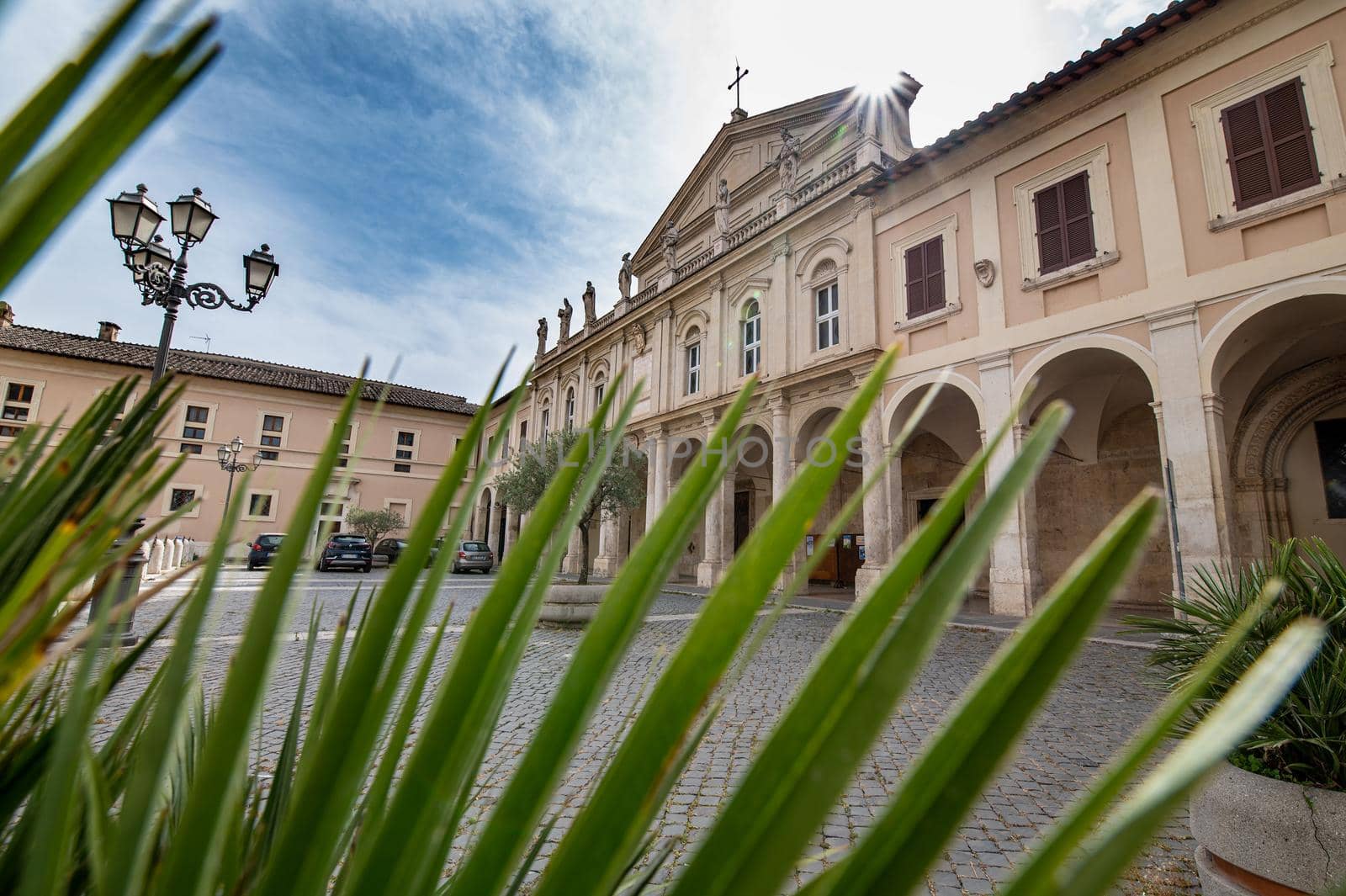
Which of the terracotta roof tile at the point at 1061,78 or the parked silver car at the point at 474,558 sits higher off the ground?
the terracotta roof tile at the point at 1061,78

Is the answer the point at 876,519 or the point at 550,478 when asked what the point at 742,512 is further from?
the point at 876,519

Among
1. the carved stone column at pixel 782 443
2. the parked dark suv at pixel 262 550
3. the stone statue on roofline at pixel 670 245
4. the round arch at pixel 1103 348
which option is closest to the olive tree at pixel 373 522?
the parked dark suv at pixel 262 550

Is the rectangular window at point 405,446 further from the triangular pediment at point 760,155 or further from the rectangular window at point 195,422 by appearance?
the triangular pediment at point 760,155

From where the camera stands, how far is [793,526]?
0.98 feet

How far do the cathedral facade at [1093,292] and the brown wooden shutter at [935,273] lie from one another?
0.05 m

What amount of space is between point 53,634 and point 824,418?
13.9m

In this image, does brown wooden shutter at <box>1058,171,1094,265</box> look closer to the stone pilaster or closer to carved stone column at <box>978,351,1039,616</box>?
the stone pilaster

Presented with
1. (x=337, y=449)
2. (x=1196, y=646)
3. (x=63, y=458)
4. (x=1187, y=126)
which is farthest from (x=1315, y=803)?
(x=1187, y=126)

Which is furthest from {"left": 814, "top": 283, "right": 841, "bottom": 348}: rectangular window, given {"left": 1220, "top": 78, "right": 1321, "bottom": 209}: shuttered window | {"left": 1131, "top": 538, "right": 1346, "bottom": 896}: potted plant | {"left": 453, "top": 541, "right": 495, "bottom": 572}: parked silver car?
{"left": 453, "top": 541, "right": 495, "bottom": 572}: parked silver car

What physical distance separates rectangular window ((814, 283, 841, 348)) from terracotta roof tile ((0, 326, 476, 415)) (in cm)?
1563

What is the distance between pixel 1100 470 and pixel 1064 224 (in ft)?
17.9

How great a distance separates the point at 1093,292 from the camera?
9398 millimetres

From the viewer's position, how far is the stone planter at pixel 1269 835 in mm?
1863

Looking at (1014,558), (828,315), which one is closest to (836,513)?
(828,315)
